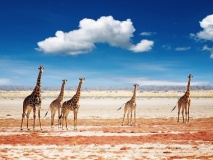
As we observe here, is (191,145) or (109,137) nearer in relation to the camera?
(191,145)

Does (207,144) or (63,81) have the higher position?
(63,81)

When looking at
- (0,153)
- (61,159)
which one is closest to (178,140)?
(61,159)

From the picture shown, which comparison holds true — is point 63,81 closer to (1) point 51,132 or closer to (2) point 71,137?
(1) point 51,132

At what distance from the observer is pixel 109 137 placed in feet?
54.4

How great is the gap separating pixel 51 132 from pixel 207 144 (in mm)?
7792

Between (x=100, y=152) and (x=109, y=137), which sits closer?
(x=100, y=152)

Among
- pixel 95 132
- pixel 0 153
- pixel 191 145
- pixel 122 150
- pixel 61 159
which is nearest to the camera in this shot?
pixel 61 159

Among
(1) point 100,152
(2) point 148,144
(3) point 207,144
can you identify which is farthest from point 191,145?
(1) point 100,152

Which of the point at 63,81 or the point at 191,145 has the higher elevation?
the point at 63,81

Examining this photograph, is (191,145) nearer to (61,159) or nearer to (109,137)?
(109,137)

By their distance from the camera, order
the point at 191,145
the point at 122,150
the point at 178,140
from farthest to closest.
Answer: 1. the point at 178,140
2. the point at 191,145
3. the point at 122,150

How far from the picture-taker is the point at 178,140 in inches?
620

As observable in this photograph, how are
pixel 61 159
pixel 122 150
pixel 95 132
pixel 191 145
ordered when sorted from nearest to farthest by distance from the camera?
pixel 61 159, pixel 122 150, pixel 191 145, pixel 95 132

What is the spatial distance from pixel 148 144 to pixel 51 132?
230 inches
